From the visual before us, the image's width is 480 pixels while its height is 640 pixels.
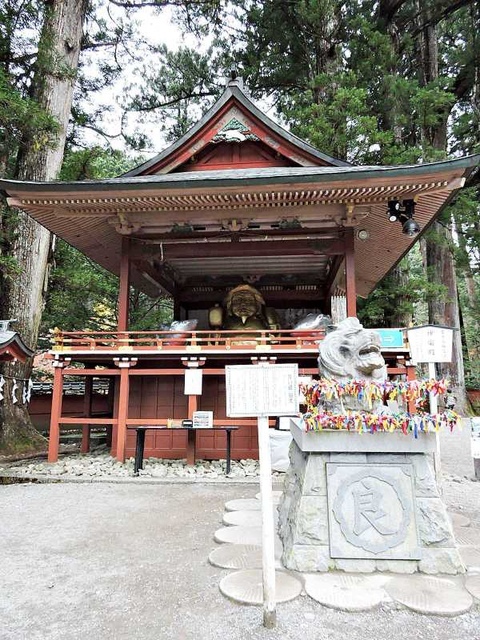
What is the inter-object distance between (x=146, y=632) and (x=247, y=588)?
0.80 metres

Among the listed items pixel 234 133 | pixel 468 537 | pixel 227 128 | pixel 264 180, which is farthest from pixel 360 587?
pixel 227 128

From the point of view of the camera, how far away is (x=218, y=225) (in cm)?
941

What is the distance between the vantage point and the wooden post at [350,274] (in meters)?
8.72

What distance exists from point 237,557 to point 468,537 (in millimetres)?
2403

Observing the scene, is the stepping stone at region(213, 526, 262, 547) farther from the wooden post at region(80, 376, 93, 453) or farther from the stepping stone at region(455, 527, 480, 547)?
the wooden post at region(80, 376, 93, 453)

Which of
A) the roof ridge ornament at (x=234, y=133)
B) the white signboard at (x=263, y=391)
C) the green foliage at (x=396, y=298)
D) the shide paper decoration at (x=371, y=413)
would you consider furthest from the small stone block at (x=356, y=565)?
the green foliage at (x=396, y=298)

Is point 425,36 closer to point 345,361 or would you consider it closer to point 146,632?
point 345,361

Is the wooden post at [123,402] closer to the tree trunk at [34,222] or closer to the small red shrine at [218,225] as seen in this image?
the small red shrine at [218,225]

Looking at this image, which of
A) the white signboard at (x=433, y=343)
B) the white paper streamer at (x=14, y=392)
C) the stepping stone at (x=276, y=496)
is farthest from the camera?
the white paper streamer at (x=14, y=392)

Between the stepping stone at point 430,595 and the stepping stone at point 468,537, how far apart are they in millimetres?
1052

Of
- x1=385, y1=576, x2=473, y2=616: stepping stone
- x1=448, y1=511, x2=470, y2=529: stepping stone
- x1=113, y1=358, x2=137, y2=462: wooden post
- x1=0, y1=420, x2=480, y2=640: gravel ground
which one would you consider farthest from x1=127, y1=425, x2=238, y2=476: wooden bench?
x1=385, y1=576, x2=473, y2=616: stepping stone

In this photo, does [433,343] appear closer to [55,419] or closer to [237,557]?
[237,557]

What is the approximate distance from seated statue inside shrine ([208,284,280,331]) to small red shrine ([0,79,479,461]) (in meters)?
0.12

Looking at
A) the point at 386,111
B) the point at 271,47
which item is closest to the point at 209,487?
the point at 386,111
